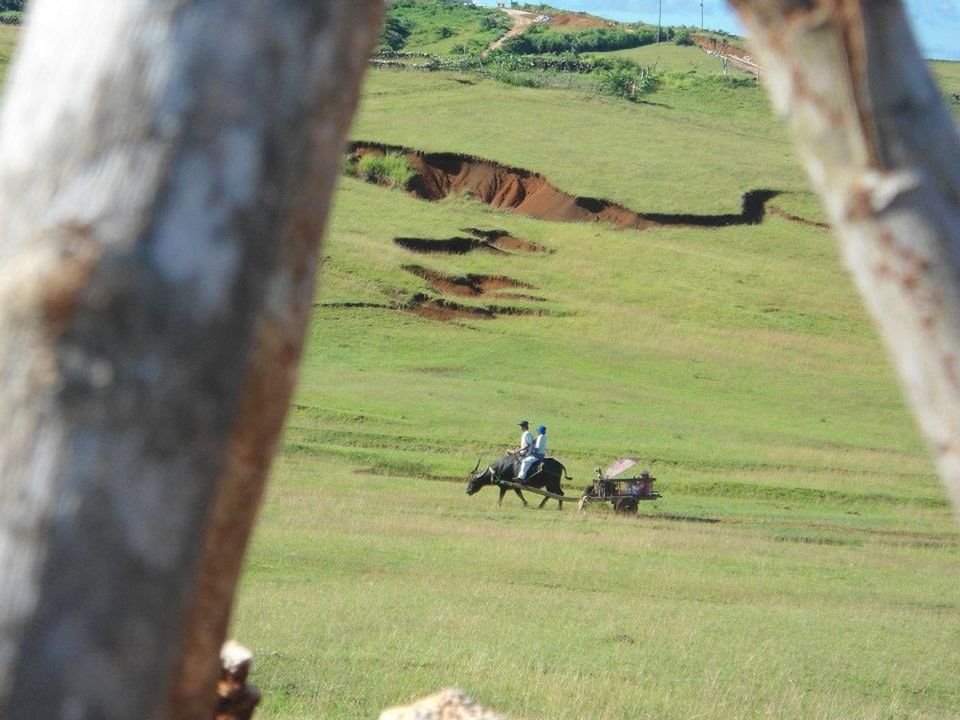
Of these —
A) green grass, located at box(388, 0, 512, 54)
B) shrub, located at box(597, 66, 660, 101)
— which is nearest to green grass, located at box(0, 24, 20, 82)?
shrub, located at box(597, 66, 660, 101)

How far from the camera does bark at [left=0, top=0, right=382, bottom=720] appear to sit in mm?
2061

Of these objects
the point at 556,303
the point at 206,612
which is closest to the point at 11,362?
the point at 206,612

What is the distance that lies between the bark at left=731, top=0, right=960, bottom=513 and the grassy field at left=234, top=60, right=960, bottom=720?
19.5 feet

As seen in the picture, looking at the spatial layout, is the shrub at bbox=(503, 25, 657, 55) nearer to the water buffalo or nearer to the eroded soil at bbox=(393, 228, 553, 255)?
the eroded soil at bbox=(393, 228, 553, 255)

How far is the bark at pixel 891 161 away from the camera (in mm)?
2744

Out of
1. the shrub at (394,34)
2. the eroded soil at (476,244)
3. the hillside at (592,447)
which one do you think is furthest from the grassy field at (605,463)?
the shrub at (394,34)

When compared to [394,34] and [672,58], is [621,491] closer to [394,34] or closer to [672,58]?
[672,58]

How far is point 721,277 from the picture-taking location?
52.9 meters

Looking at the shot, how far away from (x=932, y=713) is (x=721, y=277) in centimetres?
4414

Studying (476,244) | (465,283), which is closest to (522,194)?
(476,244)

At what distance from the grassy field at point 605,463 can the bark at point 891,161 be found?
19.5 ft

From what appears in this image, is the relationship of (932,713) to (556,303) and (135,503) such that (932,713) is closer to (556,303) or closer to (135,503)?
(135,503)

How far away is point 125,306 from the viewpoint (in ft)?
7.00

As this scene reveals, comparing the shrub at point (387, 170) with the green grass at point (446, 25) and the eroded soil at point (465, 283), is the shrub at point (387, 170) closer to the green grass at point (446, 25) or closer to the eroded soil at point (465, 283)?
the eroded soil at point (465, 283)
